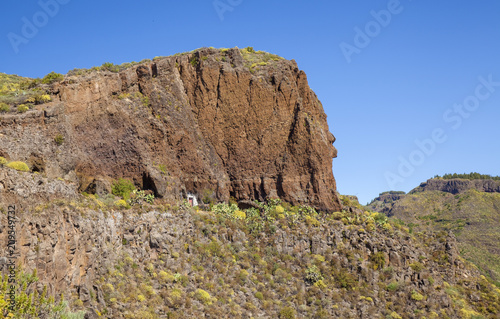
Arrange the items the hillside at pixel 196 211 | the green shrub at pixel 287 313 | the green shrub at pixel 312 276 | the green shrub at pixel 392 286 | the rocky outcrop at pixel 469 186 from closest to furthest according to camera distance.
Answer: the hillside at pixel 196 211
the green shrub at pixel 287 313
the green shrub at pixel 312 276
the green shrub at pixel 392 286
the rocky outcrop at pixel 469 186

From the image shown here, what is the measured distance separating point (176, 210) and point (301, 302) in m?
12.1

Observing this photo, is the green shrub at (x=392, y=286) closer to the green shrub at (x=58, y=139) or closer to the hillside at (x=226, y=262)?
the hillside at (x=226, y=262)

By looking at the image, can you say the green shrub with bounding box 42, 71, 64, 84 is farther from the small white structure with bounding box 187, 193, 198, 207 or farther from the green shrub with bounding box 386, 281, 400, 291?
the green shrub with bounding box 386, 281, 400, 291

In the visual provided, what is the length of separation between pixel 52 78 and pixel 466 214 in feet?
322

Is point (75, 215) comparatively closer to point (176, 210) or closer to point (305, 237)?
point (176, 210)

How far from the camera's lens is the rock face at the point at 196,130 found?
34844 mm

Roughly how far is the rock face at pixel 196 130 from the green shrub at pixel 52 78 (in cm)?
92

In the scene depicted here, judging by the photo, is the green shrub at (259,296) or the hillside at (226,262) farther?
the green shrub at (259,296)

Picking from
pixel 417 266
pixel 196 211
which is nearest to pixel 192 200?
pixel 196 211

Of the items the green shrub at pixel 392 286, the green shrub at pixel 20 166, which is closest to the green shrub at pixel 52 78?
the green shrub at pixel 20 166

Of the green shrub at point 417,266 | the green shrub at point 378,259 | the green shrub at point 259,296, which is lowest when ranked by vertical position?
the green shrub at point 259,296

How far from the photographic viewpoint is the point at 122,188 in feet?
114

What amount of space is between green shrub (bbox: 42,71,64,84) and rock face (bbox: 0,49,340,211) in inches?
36.0

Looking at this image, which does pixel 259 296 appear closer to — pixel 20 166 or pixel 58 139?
pixel 20 166
